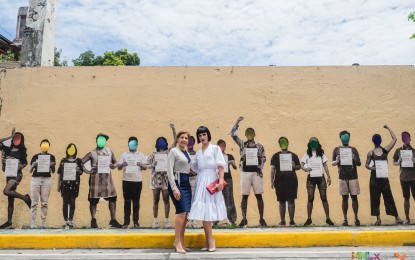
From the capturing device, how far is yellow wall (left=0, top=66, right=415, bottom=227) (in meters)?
6.63

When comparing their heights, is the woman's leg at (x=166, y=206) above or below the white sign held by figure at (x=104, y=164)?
below

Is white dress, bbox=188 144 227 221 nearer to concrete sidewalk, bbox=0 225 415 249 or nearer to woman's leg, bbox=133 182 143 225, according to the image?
concrete sidewalk, bbox=0 225 415 249

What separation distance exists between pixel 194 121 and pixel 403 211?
4226 mm

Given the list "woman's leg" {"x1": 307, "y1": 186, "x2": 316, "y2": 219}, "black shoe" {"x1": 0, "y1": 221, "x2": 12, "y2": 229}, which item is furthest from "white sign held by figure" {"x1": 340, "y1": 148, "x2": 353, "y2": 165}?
"black shoe" {"x1": 0, "y1": 221, "x2": 12, "y2": 229}

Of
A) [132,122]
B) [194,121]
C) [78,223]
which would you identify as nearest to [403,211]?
[194,121]

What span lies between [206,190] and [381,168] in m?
3.89

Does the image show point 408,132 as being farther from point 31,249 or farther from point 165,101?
point 31,249

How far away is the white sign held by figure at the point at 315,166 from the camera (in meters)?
6.53

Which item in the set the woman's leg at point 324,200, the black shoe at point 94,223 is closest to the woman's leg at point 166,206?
the black shoe at point 94,223

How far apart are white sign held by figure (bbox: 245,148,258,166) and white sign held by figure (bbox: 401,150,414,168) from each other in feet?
9.12

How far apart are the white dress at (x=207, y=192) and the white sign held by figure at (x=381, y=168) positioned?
11.9 feet

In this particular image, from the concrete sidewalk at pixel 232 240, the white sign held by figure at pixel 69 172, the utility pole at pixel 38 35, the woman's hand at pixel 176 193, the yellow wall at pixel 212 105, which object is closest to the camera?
the woman's hand at pixel 176 193

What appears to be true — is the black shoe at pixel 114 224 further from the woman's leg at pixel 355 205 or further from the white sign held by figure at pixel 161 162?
the woman's leg at pixel 355 205

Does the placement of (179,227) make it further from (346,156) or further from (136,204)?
(346,156)
